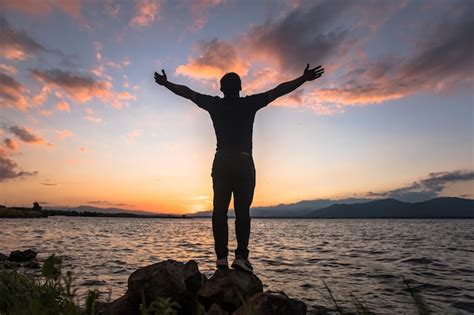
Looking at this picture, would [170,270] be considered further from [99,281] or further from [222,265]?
[99,281]

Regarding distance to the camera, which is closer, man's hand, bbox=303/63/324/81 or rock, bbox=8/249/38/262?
man's hand, bbox=303/63/324/81

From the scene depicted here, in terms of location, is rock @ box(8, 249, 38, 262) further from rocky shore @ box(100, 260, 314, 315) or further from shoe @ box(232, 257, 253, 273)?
shoe @ box(232, 257, 253, 273)

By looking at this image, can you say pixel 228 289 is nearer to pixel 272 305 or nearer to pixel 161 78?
pixel 272 305

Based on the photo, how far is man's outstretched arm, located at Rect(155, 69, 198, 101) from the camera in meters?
7.88

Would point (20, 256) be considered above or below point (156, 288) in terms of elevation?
below

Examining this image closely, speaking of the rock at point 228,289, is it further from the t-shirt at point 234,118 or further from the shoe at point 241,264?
the t-shirt at point 234,118

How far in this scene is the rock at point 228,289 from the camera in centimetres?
689

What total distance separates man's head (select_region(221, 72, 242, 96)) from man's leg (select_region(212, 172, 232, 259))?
173cm

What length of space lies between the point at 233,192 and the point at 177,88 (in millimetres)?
2441

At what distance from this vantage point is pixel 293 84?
24.8ft

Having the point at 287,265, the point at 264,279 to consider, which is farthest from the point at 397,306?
the point at 287,265

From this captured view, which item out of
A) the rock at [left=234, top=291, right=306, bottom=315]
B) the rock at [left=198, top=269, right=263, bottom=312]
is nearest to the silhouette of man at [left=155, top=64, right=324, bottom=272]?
A: the rock at [left=198, top=269, right=263, bottom=312]

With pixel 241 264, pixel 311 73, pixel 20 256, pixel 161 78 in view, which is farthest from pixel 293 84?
pixel 20 256

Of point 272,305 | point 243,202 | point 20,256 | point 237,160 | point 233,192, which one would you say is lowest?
point 20,256
